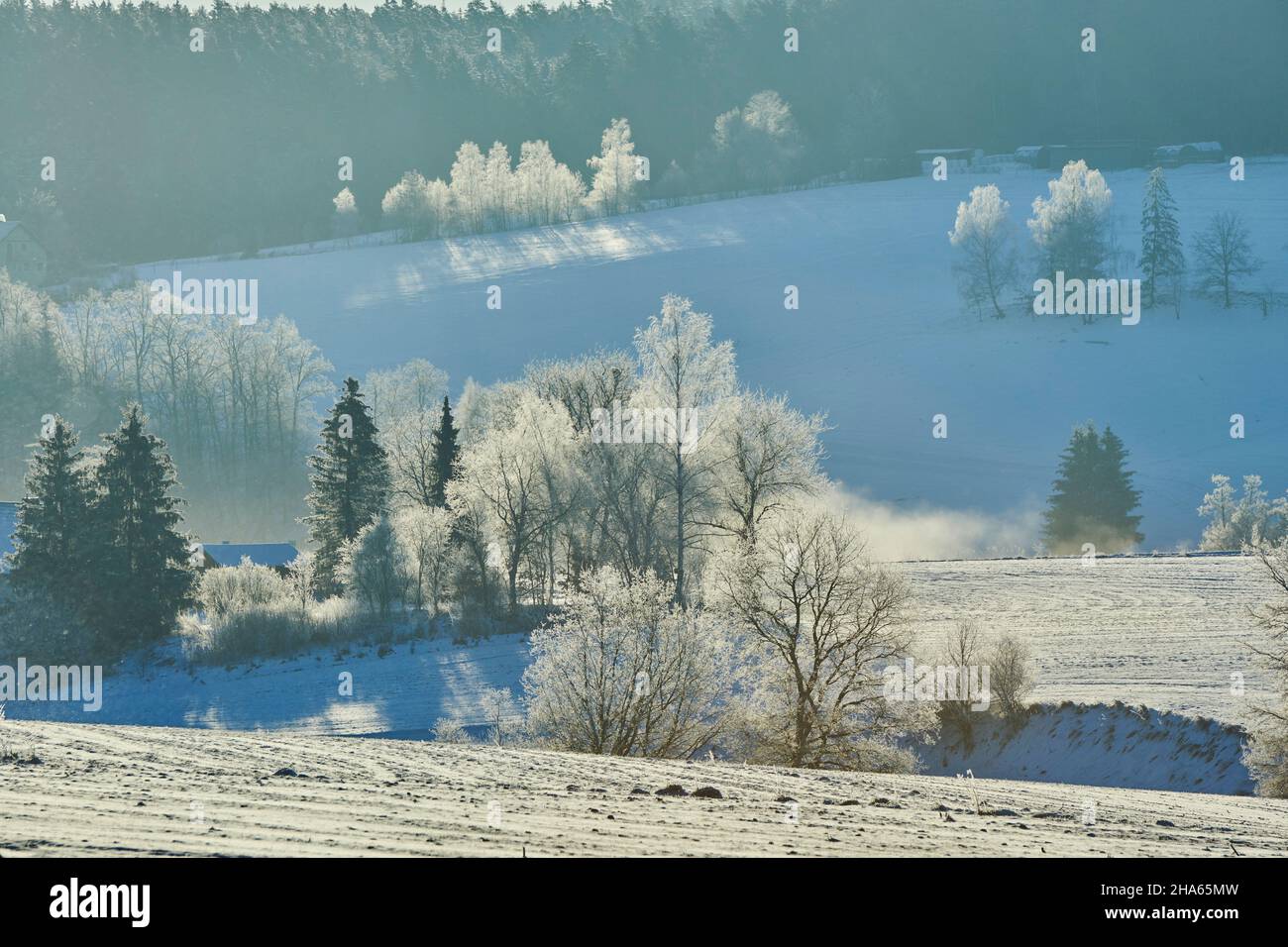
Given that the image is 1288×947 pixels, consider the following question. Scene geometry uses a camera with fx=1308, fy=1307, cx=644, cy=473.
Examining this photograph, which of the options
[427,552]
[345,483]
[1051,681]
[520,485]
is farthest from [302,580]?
[1051,681]

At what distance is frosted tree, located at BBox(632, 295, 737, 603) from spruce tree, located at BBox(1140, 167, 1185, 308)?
52746 mm

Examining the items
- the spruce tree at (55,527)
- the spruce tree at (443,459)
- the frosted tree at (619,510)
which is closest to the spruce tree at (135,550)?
the spruce tree at (55,527)

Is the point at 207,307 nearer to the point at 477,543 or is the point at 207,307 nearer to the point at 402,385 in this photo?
the point at 402,385

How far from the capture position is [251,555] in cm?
5575

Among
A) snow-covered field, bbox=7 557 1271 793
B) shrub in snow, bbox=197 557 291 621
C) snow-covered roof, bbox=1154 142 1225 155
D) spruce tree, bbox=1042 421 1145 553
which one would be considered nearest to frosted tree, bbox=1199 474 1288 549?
spruce tree, bbox=1042 421 1145 553

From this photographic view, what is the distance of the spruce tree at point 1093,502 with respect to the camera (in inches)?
2479

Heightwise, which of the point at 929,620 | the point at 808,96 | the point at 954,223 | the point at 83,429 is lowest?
the point at 929,620

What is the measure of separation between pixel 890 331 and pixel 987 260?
8.79 m

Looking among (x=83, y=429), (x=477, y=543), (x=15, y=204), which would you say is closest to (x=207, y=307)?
(x=83, y=429)

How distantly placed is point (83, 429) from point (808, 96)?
91111mm

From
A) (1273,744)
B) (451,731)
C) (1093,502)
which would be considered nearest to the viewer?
(1273,744)

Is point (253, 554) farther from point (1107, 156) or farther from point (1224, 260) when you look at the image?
point (1107, 156)

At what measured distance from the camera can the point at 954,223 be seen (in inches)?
4038

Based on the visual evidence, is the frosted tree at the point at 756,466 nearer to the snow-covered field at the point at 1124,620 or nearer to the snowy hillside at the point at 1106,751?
the snow-covered field at the point at 1124,620
